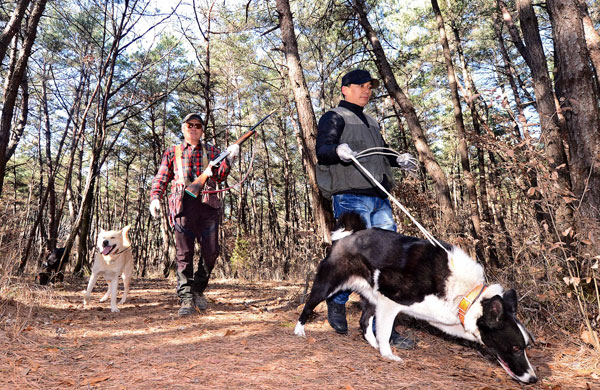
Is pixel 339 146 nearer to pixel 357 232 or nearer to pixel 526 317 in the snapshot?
pixel 357 232

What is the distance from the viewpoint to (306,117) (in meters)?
5.23

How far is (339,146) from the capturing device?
3320 mm

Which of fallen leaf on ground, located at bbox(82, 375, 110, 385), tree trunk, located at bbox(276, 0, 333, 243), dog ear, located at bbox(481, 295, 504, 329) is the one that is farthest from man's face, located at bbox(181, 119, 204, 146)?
dog ear, located at bbox(481, 295, 504, 329)

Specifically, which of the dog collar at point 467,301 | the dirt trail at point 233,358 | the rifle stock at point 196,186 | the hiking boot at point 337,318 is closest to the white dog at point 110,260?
the dirt trail at point 233,358

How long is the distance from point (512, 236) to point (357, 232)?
2.07 metres

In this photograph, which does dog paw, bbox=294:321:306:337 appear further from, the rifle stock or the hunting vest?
the rifle stock

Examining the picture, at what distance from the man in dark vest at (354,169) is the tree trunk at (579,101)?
1853 mm

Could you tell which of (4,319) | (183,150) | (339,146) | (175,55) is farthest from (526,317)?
(175,55)

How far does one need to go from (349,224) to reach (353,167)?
58cm

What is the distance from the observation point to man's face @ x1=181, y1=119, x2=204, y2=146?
192 inches

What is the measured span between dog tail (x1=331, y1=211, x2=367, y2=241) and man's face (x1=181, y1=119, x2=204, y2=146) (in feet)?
8.05

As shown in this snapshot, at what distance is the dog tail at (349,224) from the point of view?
364 cm

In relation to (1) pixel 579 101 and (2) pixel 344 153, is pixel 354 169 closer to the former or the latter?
(2) pixel 344 153

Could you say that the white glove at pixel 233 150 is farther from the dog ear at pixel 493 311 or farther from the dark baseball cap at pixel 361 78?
the dog ear at pixel 493 311
